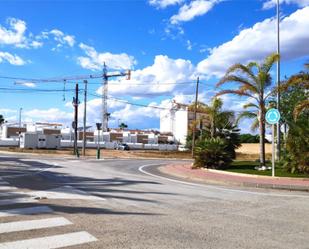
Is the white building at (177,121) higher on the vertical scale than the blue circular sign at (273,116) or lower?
higher

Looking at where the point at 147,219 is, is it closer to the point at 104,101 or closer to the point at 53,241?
the point at 53,241

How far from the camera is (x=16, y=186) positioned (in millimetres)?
14289

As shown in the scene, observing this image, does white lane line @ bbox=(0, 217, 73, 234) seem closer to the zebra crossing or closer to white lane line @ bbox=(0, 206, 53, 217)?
the zebra crossing

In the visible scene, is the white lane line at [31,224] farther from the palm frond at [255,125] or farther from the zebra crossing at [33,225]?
the palm frond at [255,125]

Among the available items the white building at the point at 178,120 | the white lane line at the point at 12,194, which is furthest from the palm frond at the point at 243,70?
the white building at the point at 178,120

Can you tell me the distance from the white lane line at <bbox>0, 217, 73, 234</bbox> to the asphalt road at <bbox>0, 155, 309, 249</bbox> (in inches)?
0.7

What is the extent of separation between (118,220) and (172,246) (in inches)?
84.7

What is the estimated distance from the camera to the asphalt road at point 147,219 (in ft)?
23.5

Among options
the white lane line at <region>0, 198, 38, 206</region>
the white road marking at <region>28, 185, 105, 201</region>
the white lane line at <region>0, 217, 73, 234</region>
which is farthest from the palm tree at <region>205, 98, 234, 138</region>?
the white lane line at <region>0, 217, 73, 234</region>

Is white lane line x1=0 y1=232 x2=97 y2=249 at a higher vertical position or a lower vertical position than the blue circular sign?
lower

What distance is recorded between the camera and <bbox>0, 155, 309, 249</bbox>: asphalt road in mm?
7164

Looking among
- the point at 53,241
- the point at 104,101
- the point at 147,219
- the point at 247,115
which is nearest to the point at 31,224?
the point at 53,241

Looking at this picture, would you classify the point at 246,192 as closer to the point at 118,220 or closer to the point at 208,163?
the point at 118,220

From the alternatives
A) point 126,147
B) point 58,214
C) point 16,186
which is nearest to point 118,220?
point 58,214
